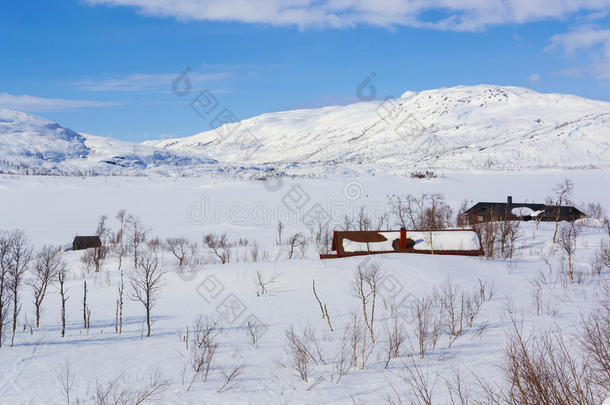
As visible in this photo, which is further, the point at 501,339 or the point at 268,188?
the point at 268,188

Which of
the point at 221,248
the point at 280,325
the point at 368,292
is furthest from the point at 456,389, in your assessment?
the point at 221,248

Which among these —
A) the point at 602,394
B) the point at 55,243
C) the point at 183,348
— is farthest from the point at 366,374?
the point at 55,243

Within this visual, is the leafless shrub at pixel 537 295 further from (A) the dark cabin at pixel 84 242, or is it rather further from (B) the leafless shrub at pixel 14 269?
(A) the dark cabin at pixel 84 242

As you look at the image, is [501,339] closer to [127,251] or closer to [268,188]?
[127,251]

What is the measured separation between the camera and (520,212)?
202 ft

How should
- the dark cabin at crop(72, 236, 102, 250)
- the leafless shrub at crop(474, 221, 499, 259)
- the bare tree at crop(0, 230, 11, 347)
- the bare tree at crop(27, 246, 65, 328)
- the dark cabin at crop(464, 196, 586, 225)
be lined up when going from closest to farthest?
the bare tree at crop(0, 230, 11, 347)
the bare tree at crop(27, 246, 65, 328)
the leafless shrub at crop(474, 221, 499, 259)
the dark cabin at crop(72, 236, 102, 250)
the dark cabin at crop(464, 196, 586, 225)

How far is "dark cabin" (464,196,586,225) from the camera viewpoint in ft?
193

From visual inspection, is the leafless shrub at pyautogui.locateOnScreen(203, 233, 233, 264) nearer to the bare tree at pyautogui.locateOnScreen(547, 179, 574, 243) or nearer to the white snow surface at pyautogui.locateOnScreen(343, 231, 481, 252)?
the white snow surface at pyautogui.locateOnScreen(343, 231, 481, 252)

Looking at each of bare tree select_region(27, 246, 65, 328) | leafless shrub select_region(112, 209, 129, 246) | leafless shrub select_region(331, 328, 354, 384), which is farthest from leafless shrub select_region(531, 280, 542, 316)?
leafless shrub select_region(112, 209, 129, 246)

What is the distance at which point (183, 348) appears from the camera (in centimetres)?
1377

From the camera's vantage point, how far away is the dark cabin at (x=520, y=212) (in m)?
58.7

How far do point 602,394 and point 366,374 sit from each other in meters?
4.95

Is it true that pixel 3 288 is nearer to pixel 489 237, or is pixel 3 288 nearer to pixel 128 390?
pixel 128 390

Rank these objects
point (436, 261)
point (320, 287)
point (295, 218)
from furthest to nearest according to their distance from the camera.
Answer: point (295, 218), point (436, 261), point (320, 287)
